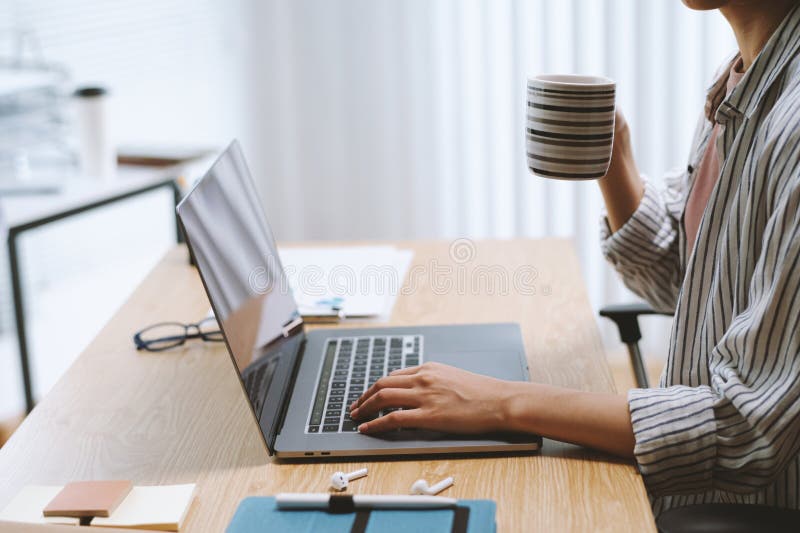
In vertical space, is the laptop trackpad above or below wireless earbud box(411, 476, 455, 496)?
above

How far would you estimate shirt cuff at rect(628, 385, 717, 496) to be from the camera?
82 cm

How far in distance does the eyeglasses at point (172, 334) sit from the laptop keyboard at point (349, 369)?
19 centimetres

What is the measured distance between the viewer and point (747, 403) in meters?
0.81

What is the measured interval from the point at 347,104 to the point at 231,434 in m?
1.66

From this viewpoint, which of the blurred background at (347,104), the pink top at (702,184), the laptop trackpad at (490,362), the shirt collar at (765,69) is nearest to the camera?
the shirt collar at (765,69)

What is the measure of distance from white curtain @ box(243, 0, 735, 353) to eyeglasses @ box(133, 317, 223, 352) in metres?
1.32

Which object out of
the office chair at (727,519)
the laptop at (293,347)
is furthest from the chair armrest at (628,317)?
the office chair at (727,519)

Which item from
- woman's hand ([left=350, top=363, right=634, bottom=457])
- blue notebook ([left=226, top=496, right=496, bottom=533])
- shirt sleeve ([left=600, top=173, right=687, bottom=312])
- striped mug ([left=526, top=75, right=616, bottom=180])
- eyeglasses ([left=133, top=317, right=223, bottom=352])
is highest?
striped mug ([left=526, top=75, right=616, bottom=180])

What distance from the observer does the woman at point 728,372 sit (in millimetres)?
802

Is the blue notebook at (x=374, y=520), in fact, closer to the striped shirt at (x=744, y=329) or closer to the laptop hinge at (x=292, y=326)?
the striped shirt at (x=744, y=329)

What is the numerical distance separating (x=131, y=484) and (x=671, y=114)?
1.91 metres

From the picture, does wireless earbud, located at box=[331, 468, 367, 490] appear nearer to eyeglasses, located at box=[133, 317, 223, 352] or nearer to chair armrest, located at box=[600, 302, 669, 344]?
eyeglasses, located at box=[133, 317, 223, 352]

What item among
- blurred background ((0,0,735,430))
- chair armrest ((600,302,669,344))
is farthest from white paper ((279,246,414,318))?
blurred background ((0,0,735,430))

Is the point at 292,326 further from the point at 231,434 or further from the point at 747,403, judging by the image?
the point at 747,403
